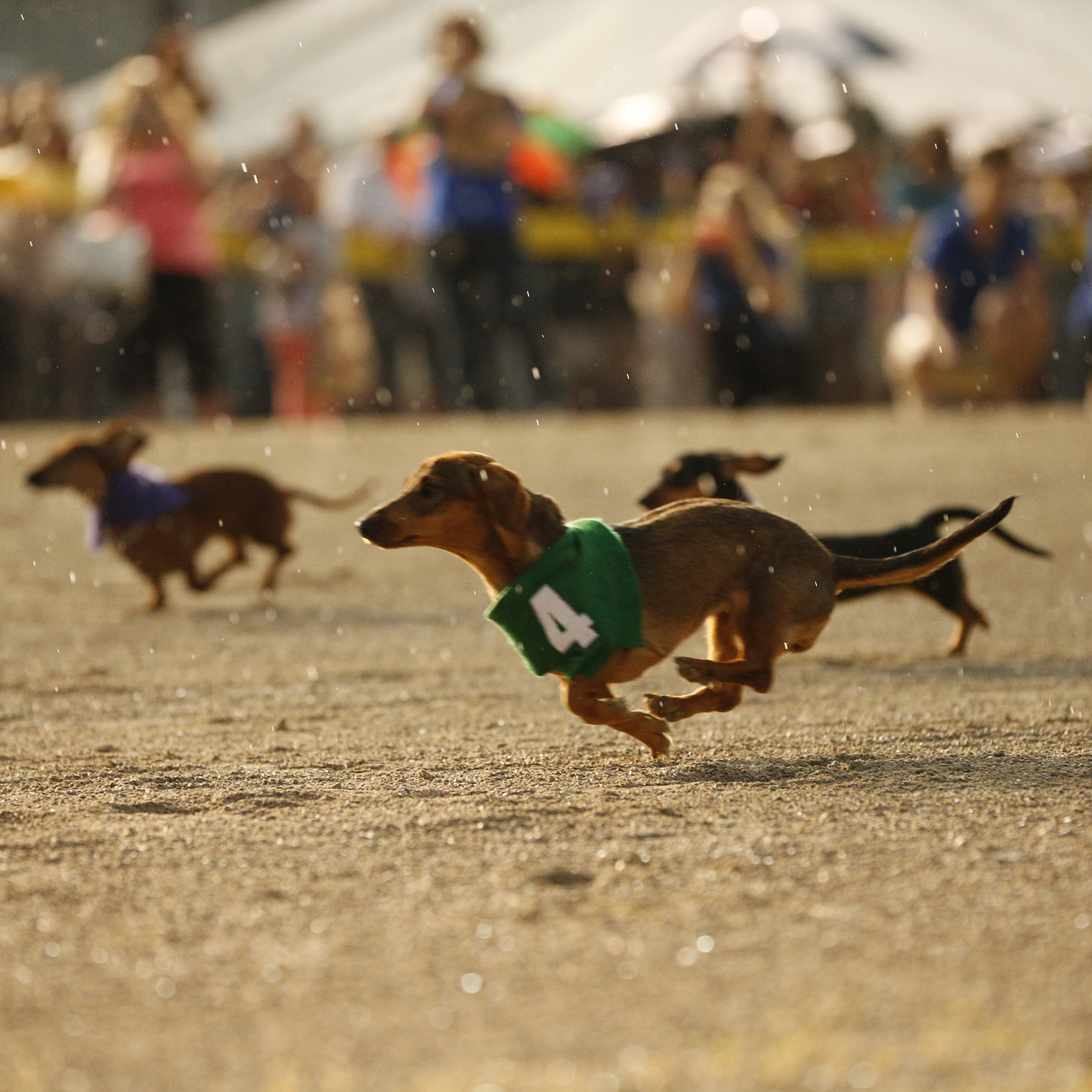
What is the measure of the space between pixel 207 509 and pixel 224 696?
1.90m

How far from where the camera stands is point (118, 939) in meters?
2.80

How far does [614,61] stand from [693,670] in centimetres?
1087

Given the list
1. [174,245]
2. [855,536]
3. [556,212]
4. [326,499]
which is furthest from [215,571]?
[556,212]

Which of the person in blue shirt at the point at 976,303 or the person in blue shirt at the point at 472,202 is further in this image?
the person in blue shirt at the point at 976,303

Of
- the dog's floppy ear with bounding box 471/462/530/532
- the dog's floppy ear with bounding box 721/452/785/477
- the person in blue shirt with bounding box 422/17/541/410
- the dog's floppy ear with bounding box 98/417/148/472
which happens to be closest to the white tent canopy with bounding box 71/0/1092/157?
the person in blue shirt with bounding box 422/17/541/410

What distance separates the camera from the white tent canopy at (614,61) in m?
13.2

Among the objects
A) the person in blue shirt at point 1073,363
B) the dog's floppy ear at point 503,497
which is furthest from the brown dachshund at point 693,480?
the person in blue shirt at point 1073,363

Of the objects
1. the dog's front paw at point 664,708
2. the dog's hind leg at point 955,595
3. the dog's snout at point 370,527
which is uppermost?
the dog's snout at point 370,527

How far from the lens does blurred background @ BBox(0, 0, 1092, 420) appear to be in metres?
10.6

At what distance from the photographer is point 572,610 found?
381 centimetres

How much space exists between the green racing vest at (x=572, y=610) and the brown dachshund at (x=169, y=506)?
3097mm

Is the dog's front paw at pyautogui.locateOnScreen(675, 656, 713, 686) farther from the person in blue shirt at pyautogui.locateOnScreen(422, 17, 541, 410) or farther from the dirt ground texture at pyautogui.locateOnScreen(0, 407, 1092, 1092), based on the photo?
the person in blue shirt at pyautogui.locateOnScreen(422, 17, 541, 410)

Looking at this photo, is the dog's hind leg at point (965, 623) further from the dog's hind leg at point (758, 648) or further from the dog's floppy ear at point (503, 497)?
the dog's floppy ear at point (503, 497)

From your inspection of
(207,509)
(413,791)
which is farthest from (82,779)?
(207,509)
